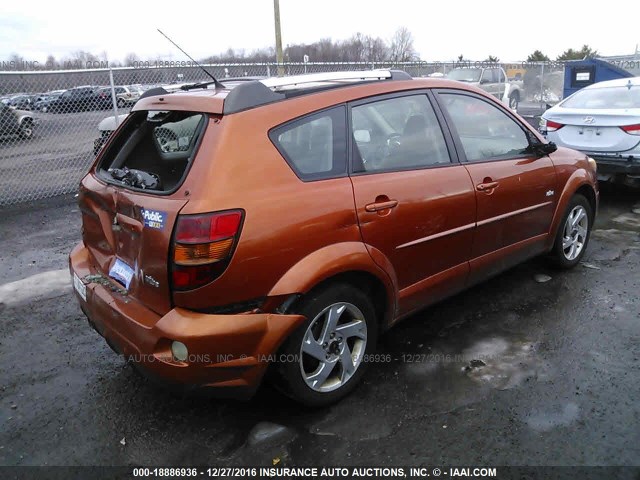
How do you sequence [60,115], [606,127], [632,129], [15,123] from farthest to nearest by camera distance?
[15,123]
[60,115]
[606,127]
[632,129]

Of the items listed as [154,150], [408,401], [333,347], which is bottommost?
[408,401]

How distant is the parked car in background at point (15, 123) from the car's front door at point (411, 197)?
28.9ft

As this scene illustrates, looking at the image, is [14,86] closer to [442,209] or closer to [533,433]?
[442,209]

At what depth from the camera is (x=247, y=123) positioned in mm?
2486

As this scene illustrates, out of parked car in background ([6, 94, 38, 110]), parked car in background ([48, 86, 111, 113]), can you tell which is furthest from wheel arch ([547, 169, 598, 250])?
parked car in background ([6, 94, 38, 110])

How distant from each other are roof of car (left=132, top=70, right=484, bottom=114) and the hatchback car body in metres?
0.01

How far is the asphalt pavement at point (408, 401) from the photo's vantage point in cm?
252

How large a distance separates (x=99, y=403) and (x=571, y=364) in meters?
2.84

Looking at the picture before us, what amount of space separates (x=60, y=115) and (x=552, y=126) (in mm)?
8250

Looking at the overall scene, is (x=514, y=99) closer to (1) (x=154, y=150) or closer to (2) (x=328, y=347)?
(1) (x=154, y=150)

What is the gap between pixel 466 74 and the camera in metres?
15.8

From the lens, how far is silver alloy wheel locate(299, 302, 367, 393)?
268 cm

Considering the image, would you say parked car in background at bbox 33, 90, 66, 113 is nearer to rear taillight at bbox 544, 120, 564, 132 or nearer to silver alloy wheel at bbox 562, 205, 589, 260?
rear taillight at bbox 544, 120, 564, 132

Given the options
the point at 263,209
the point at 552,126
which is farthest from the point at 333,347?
the point at 552,126
